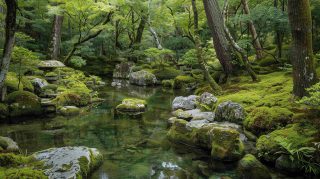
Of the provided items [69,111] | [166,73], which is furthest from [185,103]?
[166,73]

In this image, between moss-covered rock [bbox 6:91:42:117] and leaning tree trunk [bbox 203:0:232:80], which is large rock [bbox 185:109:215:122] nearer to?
leaning tree trunk [bbox 203:0:232:80]

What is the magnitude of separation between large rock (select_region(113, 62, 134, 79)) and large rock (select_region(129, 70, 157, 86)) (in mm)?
2400

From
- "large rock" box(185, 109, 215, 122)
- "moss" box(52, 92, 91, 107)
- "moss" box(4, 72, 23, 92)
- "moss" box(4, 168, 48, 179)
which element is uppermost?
"moss" box(4, 72, 23, 92)

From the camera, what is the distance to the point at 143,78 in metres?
21.0

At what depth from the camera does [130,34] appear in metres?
27.8

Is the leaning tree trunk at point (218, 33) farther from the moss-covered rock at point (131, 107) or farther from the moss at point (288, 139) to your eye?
the moss at point (288, 139)

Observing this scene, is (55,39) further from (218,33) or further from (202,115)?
(202,115)

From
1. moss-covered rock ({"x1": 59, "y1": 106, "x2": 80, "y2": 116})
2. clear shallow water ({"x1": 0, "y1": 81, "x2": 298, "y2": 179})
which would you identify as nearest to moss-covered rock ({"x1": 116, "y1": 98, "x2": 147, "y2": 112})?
clear shallow water ({"x1": 0, "y1": 81, "x2": 298, "y2": 179})

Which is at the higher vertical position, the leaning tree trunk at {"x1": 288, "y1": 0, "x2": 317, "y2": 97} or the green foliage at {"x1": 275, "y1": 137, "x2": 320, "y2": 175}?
the leaning tree trunk at {"x1": 288, "y1": 0, "x2": 317, "y2": 97}

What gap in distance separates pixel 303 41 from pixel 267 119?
2129 millimetres

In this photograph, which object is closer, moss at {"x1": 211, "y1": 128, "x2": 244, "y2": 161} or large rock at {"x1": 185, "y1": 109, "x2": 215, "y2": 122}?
moss at {"x1": 211, "y1": 128, "x2": 244, "y2": 161}

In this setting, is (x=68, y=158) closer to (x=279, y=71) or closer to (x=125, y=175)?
(x=125, y=175)

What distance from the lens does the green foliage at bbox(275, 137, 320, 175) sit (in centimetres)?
563

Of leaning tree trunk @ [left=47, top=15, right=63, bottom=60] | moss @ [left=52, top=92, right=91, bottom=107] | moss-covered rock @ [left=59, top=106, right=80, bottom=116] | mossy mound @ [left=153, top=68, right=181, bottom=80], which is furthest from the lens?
mossy mound @ [left=153, top=68, right=181, bottom=80]
